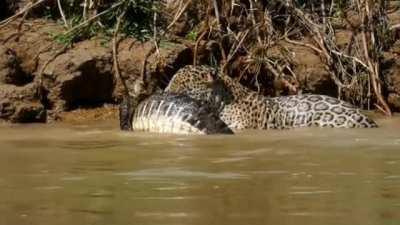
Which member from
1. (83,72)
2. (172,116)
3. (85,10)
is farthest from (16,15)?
(172,116)

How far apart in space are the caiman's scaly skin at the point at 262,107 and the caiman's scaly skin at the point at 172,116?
15.5 inches

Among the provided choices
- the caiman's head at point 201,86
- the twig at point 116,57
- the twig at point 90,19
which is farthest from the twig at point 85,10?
the caiman's head at point 201,86

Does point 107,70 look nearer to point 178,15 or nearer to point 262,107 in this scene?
point 178,15

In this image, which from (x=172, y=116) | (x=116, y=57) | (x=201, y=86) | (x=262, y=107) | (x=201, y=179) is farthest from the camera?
(x=116, y=57)

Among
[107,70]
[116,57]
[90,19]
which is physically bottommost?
[107,70]

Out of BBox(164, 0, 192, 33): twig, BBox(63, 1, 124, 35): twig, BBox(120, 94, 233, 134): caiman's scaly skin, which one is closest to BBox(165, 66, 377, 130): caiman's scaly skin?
BBox(120, 94, 233, 134): caiman's scaly skin

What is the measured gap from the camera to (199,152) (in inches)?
235

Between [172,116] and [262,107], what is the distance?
101 centimetres

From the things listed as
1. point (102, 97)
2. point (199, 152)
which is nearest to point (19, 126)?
point (102, 97)

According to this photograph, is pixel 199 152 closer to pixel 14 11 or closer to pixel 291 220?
pixel 291 220

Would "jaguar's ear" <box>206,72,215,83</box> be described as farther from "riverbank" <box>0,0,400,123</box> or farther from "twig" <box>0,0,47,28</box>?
"twig" <box>0,0,47,28</box>

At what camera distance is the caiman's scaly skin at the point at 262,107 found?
8.19 meters

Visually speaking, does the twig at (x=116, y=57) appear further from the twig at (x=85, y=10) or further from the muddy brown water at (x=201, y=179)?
the muddy brown water at (x=201, y=179)

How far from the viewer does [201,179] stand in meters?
4.53
